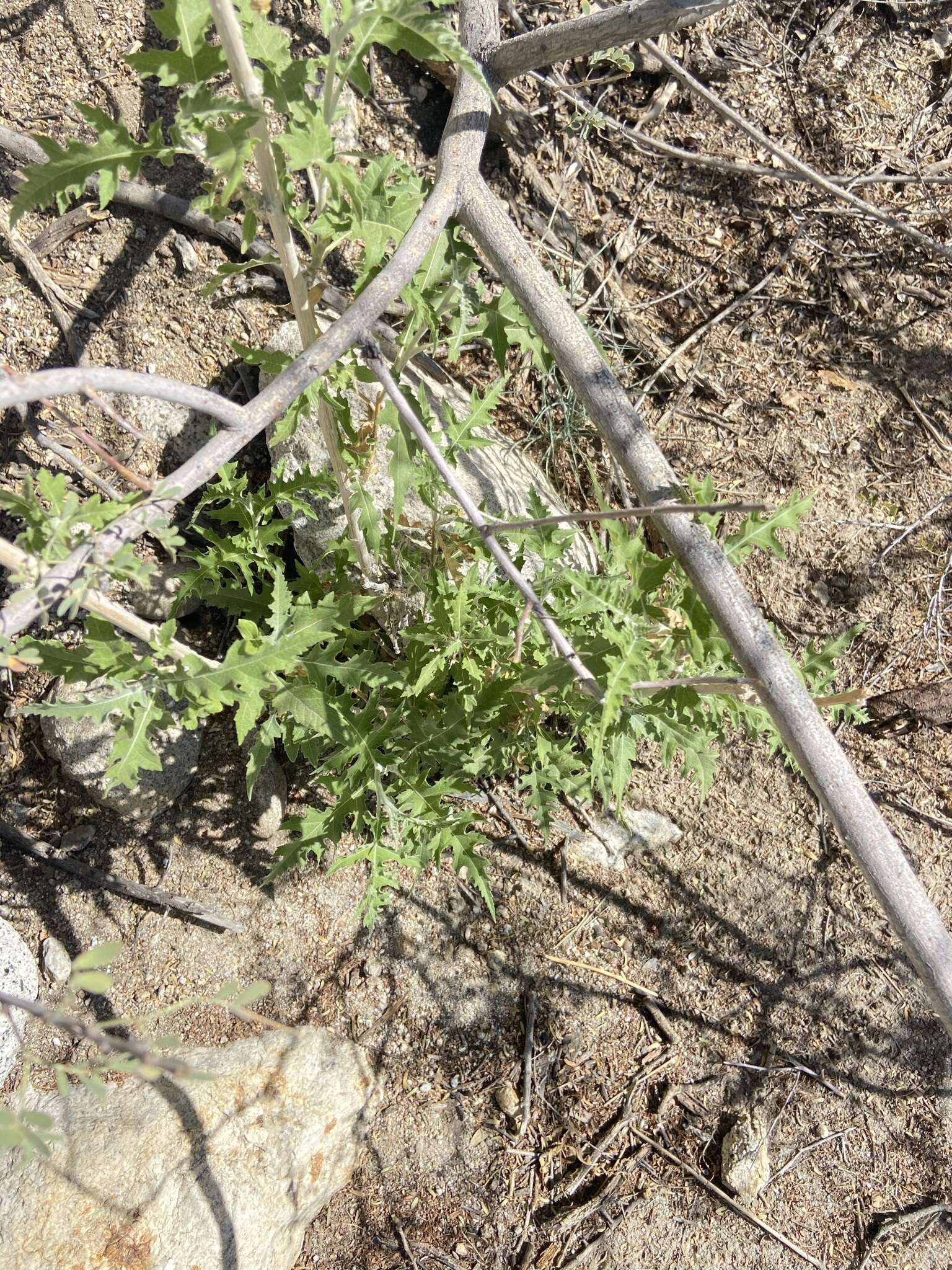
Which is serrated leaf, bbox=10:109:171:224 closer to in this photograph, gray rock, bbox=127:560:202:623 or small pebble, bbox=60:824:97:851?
gray rock, bbox=127:560:202:623

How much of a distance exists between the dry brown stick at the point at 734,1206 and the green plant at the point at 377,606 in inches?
52.4

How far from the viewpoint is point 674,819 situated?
3.56 m

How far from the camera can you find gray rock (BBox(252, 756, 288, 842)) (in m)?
3.26

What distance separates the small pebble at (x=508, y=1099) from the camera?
10.5 feet

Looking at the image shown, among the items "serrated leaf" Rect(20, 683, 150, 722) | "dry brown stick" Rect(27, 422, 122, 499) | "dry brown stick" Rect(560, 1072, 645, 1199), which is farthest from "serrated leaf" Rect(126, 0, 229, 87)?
"dry brown stick" Rect(560, 1072, 645, 1199)

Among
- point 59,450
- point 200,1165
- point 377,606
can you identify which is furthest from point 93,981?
point 59,450

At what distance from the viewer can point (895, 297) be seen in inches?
160

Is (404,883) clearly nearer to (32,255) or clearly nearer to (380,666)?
(380,666)

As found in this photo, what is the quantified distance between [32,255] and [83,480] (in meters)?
0.84

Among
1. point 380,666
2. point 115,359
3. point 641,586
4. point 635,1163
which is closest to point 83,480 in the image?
point 115,359

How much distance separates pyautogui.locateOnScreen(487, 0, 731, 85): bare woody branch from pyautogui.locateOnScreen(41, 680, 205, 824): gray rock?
2444 millimetres

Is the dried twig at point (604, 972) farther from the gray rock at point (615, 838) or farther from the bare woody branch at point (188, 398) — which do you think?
the bare woody branch at point (188, 398)

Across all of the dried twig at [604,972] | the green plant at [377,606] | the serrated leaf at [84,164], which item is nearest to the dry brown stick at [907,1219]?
the dried twig at [604,972]

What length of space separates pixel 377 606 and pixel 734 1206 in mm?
2458
